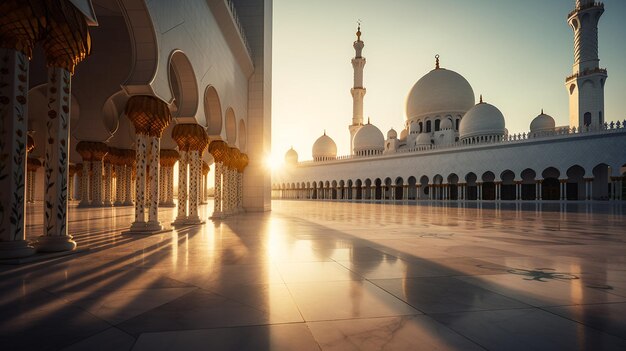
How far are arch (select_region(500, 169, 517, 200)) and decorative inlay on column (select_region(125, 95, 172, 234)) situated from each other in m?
28.4

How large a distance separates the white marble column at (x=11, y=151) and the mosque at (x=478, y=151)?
96.2 ft

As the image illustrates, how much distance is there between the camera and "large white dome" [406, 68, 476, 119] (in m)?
36.8

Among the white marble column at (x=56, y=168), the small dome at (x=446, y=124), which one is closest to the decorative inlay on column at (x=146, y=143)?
the white marble column at (x=56, y=168)

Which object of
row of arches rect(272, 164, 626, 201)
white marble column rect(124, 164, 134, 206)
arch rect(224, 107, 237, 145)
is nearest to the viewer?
arch rect(224, 107, 237, 145)

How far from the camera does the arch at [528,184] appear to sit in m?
28.1

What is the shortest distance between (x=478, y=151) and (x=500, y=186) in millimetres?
3224

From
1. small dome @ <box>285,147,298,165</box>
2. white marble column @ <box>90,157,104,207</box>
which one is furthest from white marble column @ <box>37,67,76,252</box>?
small dome @ <box>285,147,298,165</box>

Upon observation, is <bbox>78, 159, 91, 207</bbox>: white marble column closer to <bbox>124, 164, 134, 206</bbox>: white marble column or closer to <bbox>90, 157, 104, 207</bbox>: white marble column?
<bbox>90, 157, 104, 207</bbox>: white marble column

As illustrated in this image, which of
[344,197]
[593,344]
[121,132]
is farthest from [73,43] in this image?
[344,197]

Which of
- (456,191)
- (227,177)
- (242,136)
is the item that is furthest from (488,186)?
(227,177)

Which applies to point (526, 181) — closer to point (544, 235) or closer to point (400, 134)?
point (400, 134)

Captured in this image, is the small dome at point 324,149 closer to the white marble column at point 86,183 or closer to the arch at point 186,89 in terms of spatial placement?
the white marble column at point 86,183

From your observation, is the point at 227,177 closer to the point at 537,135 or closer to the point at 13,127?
the point at 13,127

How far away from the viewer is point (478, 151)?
97.4 ft
